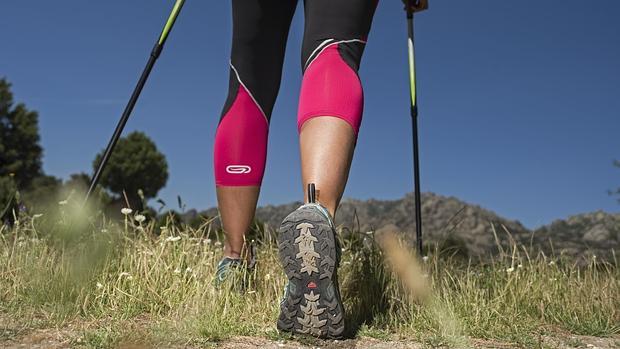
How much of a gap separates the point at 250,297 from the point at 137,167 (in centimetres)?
3220

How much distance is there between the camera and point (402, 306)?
2744 mm

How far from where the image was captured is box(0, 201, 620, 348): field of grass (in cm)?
221

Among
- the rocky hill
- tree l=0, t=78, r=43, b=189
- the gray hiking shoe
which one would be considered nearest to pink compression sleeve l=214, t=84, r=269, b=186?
the gray hiking shoe

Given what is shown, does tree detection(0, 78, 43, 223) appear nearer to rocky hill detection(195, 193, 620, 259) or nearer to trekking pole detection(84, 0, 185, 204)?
rocky hill detection(195, 193, 620, 259)

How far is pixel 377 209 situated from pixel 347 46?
10673 mm

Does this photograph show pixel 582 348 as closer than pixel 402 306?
Yes

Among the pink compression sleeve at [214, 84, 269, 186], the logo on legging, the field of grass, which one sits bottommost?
the field of grass

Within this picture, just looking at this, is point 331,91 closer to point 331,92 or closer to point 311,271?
point 331,92

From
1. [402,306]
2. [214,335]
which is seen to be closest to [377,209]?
[402,306]

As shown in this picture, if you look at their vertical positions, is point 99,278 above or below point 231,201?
below

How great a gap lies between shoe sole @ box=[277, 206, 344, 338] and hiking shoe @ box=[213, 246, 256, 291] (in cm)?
73

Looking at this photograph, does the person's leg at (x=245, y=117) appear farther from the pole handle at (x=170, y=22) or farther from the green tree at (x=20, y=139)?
the green tree at (x=20, y=139)

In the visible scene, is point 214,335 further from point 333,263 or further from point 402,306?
point 402,306

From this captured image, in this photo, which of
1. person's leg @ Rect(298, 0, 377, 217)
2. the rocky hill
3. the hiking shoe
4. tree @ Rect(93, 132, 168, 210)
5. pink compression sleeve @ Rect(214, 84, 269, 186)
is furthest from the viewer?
tree @ Rect(93, 132, 168, 210)
